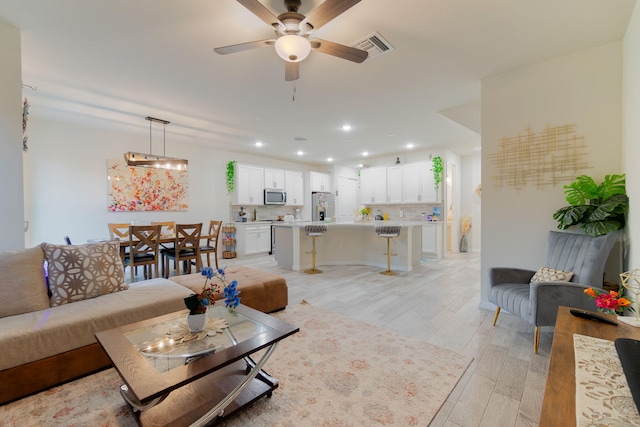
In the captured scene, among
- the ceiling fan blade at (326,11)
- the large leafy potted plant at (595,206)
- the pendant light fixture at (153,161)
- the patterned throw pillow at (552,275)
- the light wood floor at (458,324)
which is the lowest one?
the light wood floor at (458,324)

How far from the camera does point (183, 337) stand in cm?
162

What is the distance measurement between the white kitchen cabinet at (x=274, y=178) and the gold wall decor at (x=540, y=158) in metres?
5.61

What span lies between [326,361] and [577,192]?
2749 mm

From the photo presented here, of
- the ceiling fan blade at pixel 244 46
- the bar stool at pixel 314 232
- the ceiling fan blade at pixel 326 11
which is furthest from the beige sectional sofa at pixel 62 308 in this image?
the bar stool at pixel 314 232

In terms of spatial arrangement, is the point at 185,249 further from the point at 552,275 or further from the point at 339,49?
the point at 552,275

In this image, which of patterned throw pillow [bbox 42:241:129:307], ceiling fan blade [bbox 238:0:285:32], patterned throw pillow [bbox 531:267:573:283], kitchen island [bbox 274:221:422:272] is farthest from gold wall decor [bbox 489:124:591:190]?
patterned throw pillow [bbox 42:241:129:307]

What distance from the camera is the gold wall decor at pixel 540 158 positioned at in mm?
2799

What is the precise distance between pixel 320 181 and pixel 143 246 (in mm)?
5582

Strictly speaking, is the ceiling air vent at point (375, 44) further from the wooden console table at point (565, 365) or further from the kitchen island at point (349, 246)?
the kitchen island at point (349, 246)

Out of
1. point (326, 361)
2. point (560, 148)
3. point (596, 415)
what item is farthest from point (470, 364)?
point (560, 148)

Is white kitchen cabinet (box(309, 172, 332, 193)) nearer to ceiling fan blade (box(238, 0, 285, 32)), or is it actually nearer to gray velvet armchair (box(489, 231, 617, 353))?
gray velvet armchair (box(489, 231, 617, 353))

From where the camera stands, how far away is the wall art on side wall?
5.44 metres

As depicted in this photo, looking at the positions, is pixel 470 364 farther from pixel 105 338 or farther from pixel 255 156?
pixel 255 156

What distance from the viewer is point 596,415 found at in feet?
2.63
